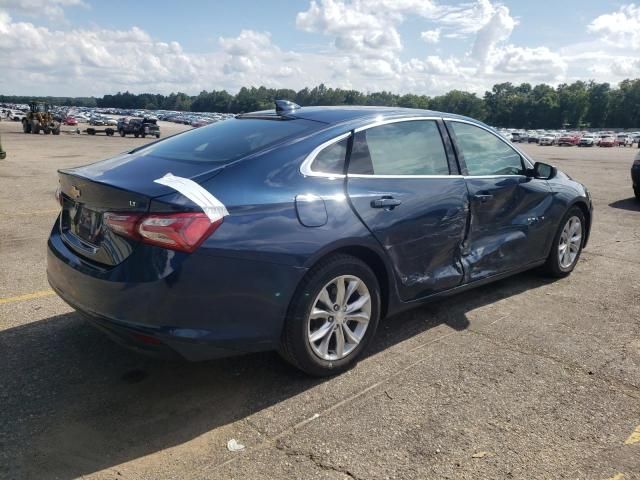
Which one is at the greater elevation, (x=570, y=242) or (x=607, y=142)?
(x=607, y=142)

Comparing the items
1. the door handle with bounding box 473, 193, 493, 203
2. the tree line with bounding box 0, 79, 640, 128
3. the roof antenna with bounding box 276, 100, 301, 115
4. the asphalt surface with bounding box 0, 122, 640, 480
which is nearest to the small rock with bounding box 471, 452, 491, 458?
the asphalt surface with bounding box 0, 122, 640, 480

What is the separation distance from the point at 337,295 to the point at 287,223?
631mm

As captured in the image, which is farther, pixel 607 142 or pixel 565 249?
pixel 607 142

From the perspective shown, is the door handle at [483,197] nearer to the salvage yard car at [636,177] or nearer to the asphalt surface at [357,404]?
the asphalt surface at [357,404]

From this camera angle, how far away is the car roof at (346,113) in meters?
3.76

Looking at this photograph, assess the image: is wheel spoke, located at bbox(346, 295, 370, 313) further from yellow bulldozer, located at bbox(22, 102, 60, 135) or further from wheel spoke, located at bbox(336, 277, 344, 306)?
yellow bulldozer, located at bbox(22, 102, 60, 135)

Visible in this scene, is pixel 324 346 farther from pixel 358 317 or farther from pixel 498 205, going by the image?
pixel 498 205

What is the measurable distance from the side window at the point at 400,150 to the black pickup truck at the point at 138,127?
43.4 meters

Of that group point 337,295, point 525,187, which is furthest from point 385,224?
point 525,187

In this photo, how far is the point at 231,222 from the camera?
2.87 metres

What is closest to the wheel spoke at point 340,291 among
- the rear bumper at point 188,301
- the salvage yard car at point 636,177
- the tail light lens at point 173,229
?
the rear bumper at point 188,301

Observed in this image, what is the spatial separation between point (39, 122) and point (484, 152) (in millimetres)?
44432

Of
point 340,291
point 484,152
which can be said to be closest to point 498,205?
point 484,152

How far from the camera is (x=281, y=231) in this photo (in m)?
3.01
